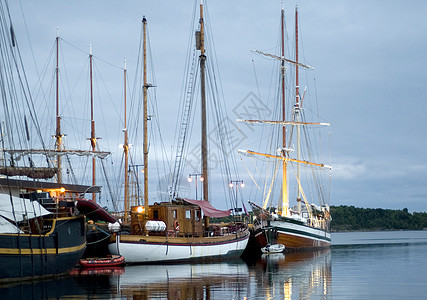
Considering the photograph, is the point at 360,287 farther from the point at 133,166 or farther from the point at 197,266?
the point at 133,166

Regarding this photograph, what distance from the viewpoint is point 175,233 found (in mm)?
45844

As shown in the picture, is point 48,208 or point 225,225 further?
point 225,225

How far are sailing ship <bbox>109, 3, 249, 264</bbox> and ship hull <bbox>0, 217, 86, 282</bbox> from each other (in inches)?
221

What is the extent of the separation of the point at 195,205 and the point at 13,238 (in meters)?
20.0

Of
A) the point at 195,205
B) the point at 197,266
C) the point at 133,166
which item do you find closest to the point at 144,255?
the point at 197,266

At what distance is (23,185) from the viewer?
3762cm

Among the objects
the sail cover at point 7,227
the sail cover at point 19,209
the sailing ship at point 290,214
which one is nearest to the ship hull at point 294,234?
the sailing ship at point 290,214

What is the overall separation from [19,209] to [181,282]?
31.4 ft

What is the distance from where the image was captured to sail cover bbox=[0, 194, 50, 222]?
32.3 metres

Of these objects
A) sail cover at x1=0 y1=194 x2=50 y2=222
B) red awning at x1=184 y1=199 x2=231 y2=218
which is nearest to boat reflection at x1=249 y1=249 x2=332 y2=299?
red awning at x1=184 y1=199 x2=231 y2=218

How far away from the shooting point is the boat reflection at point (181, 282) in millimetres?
27189

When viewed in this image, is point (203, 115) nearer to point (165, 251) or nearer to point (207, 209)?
point (207, 209)

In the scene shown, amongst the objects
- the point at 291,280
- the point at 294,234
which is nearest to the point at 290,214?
the point at 294,234

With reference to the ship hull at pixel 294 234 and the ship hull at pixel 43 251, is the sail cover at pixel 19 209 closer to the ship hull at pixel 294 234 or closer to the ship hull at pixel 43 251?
the ship hull at pixel 43 251
